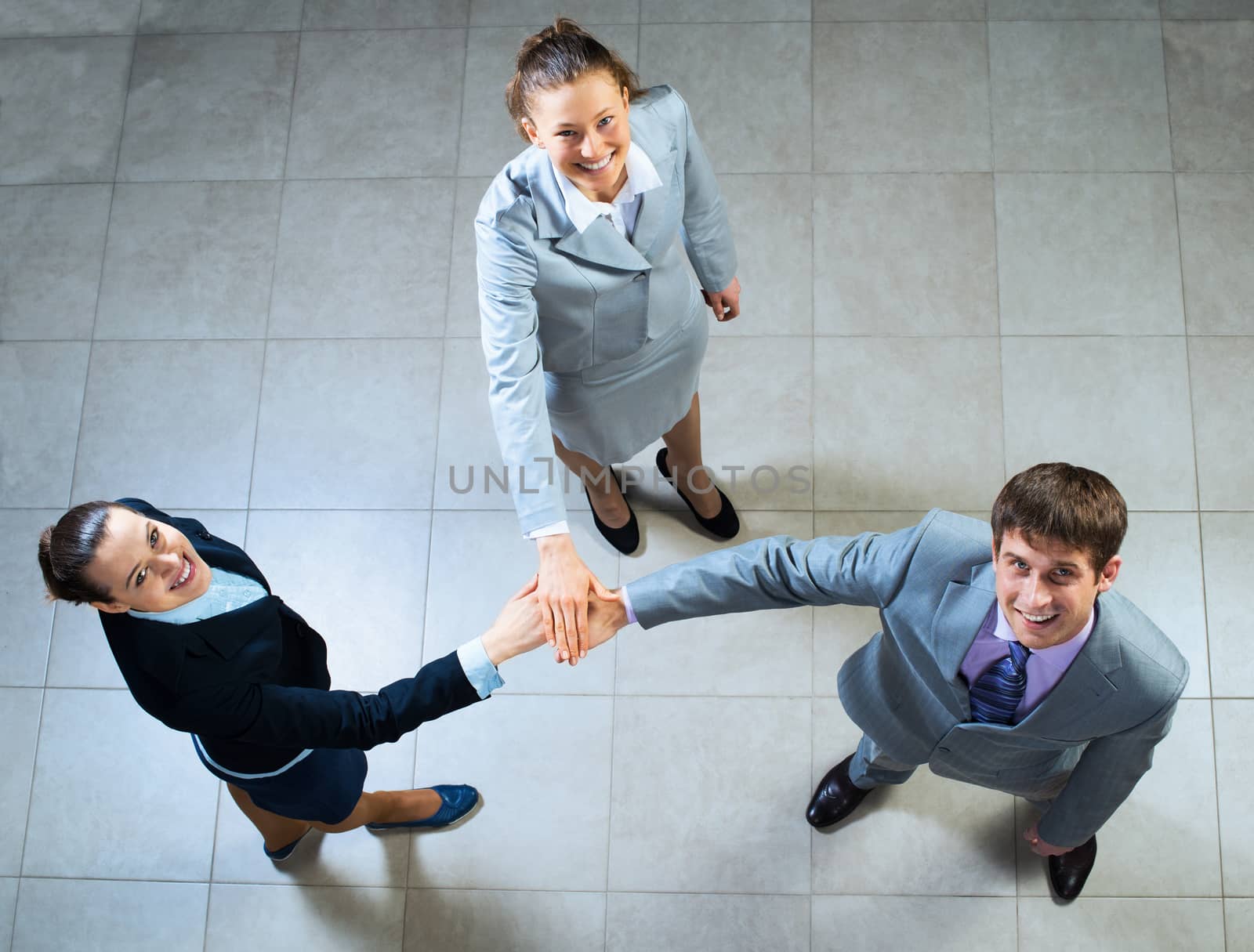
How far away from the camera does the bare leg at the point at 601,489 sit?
255 centimetres

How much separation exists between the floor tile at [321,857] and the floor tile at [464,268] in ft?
4.13

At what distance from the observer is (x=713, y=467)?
288 centimetres

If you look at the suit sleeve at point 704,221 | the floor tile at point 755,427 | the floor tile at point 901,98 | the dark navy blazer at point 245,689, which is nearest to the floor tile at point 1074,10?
the floor tile at point 901,98

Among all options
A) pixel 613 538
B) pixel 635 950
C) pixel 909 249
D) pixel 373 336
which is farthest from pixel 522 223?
pixel 635 950

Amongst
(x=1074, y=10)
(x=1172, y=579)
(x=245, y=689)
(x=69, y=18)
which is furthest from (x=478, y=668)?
(x=69, y=18)

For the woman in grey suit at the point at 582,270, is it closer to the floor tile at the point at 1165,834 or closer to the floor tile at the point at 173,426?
the floor tile at the point at 173,426

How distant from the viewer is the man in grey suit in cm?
140

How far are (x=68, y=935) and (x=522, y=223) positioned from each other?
226 cm

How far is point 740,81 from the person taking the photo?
320 centimetres

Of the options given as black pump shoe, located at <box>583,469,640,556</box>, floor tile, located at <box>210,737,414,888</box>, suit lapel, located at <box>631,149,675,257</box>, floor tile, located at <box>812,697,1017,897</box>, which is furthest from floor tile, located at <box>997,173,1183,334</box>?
floor tile, located at <box>210,737,414,888</box>

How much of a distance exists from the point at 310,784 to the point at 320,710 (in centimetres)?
41

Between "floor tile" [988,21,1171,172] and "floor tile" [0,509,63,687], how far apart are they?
3.15m

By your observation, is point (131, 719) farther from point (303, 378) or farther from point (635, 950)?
point (635, 950)

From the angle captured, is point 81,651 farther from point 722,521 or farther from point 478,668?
point 722,521
